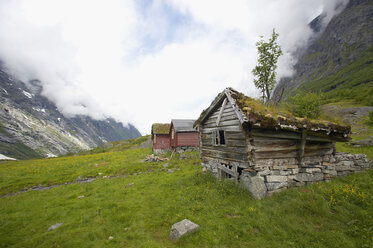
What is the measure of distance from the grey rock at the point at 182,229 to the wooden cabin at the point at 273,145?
11.6 ft

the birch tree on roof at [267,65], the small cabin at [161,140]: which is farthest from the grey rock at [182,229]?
the small cabin at [161,140]

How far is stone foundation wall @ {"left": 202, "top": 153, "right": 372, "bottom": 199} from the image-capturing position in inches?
314

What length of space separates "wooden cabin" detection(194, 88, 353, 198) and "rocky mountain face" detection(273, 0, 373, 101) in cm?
11974

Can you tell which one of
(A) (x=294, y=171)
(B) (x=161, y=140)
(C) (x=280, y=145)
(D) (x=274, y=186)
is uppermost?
(B) (x=161, y=140)

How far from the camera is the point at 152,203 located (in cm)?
907

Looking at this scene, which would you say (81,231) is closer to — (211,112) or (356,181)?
(211,112)

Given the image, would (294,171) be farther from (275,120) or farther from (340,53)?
(340,53)

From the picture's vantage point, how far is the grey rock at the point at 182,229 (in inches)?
225

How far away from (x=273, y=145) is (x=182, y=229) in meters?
6.15

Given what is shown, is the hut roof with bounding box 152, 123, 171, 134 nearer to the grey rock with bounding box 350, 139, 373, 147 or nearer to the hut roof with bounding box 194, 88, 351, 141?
the hut roof with bounding box 194, 88, 351, 141

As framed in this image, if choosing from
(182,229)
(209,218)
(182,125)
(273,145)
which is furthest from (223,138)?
(182,125)

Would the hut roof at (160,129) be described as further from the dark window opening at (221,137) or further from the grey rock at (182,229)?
the grey rock at (182,229)

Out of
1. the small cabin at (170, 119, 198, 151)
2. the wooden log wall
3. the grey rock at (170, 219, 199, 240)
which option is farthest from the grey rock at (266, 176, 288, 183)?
the small cabin at (170, 119, 198, 151)

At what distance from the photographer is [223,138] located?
37.2ft
